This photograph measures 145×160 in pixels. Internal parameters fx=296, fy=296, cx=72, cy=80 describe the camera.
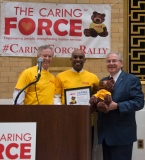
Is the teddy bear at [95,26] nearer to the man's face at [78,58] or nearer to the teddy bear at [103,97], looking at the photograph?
the man's face at [78,58]

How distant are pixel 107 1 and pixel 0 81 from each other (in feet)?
7.32

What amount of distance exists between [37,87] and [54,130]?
107 cm

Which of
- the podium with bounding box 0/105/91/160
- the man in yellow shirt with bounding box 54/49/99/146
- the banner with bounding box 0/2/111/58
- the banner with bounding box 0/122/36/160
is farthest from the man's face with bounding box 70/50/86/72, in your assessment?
the banner with bounding box 0/2/111/58

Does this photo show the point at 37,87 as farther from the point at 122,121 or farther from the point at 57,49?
the point at 57,49

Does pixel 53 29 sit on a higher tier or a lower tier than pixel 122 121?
higher

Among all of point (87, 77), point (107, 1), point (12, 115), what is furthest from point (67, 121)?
point (107, 1)

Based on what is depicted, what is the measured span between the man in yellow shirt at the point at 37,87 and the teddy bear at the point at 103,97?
2.20 feet

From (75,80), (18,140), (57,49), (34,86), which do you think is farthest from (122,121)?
(57,49)

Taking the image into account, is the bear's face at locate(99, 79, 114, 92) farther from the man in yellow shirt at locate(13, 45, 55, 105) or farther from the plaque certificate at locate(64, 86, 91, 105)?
the man in yellow shirt at locate(13, 45, 55, 105)

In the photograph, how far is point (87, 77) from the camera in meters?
3.51

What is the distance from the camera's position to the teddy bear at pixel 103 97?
284cm

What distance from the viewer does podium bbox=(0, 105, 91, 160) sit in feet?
7.62

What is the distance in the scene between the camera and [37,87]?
131 inches

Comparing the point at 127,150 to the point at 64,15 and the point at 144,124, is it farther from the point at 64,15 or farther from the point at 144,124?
the point at 64,15
